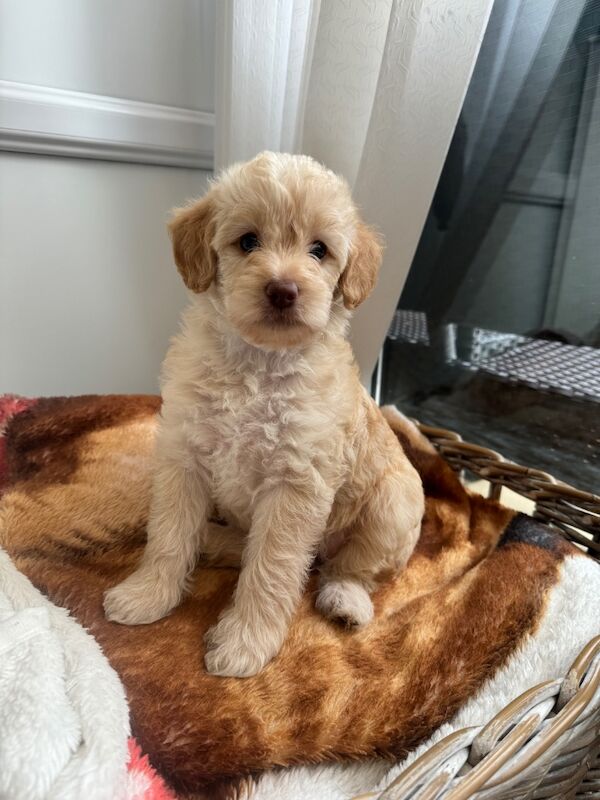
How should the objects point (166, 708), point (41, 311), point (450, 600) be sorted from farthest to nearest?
point (41, 311) → point (450, 600) → point (166, 708)

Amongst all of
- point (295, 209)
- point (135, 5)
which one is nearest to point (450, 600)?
point (295, 209)

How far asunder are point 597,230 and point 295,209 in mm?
Answer: 1143

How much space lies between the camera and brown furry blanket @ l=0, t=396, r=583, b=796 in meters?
1.13

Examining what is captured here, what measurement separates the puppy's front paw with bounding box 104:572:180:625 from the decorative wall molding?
1267 millimetres

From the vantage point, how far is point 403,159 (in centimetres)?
173

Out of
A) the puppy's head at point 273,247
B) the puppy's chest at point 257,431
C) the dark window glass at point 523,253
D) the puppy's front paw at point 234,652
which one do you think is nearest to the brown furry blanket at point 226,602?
the puppy's front paw at point 234,652

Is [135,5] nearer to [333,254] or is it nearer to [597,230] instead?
[333,254]

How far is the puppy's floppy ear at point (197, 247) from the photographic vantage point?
1.28 m

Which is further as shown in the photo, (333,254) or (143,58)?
(143,58)

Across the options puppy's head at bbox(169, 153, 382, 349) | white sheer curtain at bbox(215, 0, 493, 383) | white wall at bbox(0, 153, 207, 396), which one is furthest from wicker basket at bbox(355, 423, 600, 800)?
white wall at bbox(0, 153, 207, 396)

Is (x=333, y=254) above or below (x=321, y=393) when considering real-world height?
above

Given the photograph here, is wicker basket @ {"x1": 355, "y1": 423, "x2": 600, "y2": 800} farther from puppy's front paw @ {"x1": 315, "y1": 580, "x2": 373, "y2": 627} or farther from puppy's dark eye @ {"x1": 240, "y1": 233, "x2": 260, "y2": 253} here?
puppy's dark eye @ {"x1": 240, "y1": 233, "x2": 260, "y2": 253}

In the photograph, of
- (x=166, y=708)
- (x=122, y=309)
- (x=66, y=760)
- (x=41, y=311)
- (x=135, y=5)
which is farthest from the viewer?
(x=122, y=309)

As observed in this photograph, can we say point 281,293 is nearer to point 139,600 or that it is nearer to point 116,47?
point 139,600
